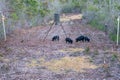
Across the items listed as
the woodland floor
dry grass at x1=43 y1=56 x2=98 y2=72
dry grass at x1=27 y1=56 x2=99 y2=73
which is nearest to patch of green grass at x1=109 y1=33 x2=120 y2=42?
the woodland floor

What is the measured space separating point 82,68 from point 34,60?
72.0 inches

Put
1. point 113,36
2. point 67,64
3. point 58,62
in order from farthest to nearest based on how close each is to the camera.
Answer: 1. point 113,36
2. point 58,62
3. point 67,64

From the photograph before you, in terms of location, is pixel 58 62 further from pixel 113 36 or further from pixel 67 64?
pixel 113 36

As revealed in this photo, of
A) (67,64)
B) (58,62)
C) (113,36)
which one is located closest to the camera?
(67,64)

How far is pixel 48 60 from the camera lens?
936cm

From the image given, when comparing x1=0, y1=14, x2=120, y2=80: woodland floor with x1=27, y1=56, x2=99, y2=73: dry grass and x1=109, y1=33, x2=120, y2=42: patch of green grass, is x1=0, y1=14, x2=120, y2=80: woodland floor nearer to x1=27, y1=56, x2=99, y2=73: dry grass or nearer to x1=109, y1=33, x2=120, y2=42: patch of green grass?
x1=27, y1=56, x2=99, y2=73: dry grass

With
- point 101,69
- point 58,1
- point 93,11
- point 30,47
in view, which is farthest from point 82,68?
point 58,1

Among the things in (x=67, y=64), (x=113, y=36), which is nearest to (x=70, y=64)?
(x=67, y=64)

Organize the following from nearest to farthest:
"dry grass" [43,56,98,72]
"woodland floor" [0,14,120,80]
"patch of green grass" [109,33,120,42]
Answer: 1. "woodland floor" [0,14,120,80]
2. "dry grass" [43,56,98,72]
3. "patch of green grass" [109,33,120,42]

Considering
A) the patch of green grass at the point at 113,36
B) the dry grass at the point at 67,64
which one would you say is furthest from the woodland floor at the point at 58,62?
the patch of green grass at the point at 113,36

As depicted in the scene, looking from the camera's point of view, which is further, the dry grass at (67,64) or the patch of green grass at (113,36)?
the patch of green grass at (113,36)

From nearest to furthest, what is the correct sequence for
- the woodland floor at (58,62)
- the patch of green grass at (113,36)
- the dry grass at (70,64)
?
the woodland floor at (58,62) < the dry grass at (70,64) < the patch of green grass at (113,36)

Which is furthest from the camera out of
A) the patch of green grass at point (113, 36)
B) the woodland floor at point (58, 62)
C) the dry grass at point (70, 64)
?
the patch of green grass at point (113, 36)

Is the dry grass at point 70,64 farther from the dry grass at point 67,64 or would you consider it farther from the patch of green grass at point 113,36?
the patch of green grass at point 113,36
